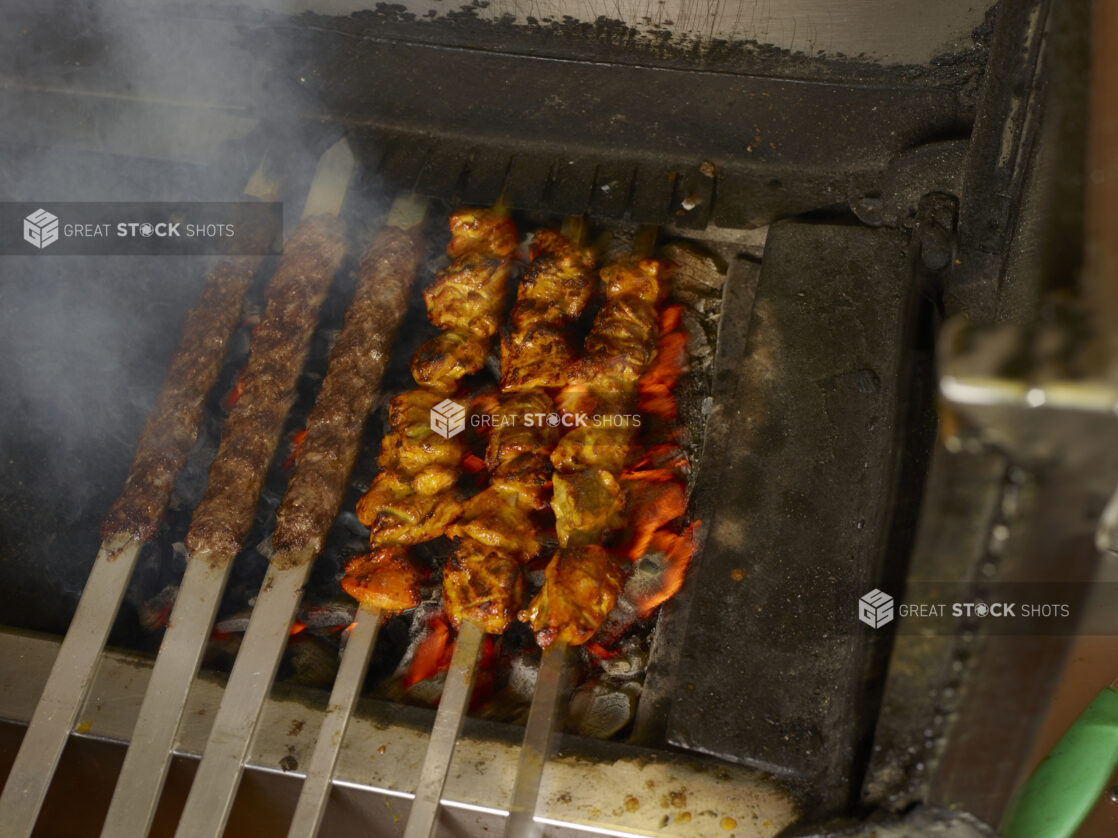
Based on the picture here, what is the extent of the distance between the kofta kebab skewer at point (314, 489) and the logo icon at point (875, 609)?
2.07 m

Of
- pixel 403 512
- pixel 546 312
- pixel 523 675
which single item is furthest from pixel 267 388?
pixel 523 675

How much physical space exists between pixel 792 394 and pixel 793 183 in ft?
3.41

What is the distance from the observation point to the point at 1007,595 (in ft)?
5.59

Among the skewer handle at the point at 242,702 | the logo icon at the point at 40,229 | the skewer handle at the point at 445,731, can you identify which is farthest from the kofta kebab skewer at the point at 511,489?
the logo icon at the point at 40,229

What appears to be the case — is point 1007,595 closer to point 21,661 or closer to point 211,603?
point 211,603

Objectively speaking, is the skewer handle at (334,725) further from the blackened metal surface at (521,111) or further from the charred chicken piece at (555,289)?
the blackened metal surface at (521,111)

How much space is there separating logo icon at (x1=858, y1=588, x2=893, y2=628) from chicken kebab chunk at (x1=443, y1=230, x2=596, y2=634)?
1226 millimetres

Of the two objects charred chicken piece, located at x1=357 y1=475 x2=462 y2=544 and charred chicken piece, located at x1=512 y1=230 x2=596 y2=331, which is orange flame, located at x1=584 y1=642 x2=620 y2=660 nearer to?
charred chicken piece, located at x1=357 y1=475 x2=462 y2=544

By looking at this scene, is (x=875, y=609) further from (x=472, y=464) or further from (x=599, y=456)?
(x=472, y=464)

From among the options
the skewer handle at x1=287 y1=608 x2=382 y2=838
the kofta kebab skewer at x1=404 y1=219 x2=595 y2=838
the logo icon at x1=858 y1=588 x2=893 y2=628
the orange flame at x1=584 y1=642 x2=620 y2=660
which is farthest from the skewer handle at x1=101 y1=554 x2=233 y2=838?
the logo icon at x1=858 y1=588 x2=893 y2=628

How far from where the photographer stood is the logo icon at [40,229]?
4164 mm

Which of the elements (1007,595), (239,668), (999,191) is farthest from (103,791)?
(999,191)

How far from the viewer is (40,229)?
417cm

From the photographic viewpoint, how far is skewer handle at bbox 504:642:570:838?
2850 millimetres
